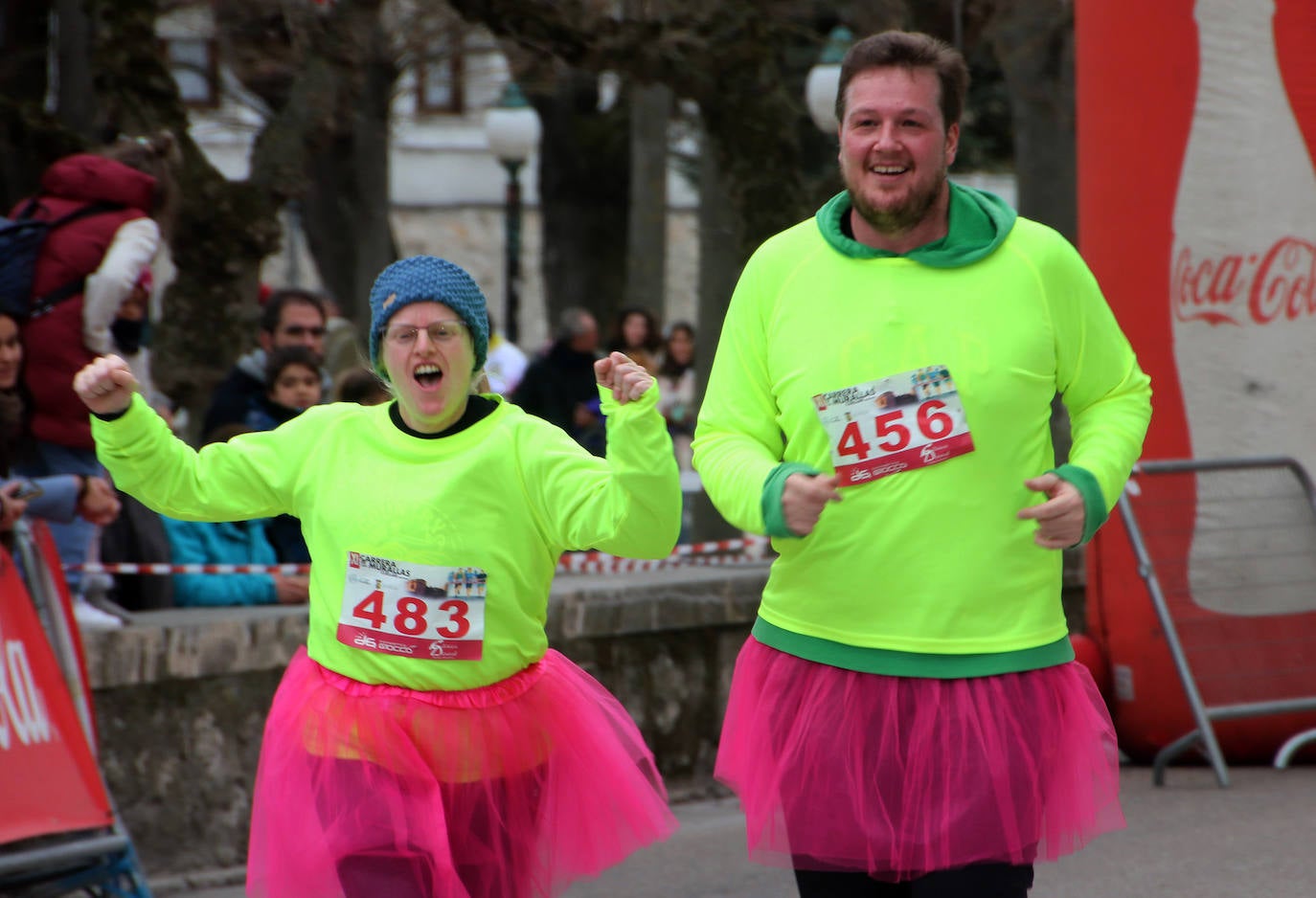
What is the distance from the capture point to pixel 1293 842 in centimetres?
603

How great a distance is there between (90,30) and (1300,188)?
770 centimetres

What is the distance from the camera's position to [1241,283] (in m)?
6.97

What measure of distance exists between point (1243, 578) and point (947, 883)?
3956 millimetres

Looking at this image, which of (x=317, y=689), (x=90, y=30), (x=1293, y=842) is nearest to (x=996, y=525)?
(x=317, y=689)

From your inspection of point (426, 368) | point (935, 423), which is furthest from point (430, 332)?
point (935, 423)

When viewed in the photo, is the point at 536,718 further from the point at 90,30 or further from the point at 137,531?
the point at 90,30

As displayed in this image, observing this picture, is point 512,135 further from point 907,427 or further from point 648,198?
point 907,427

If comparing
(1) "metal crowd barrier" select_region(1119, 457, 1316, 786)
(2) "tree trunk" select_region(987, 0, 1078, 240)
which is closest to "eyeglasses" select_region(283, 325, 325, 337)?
(1) "metal crowd barrier" select_region(1119, 457, 1316, 786)

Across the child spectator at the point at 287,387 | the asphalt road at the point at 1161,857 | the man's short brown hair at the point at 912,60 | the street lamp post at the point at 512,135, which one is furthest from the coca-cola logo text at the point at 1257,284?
the street lamp post at the point at 512,135

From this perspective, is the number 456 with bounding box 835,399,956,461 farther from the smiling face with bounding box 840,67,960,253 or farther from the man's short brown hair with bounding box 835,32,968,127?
the man's short brown hair with bounding box 835,32,968,127

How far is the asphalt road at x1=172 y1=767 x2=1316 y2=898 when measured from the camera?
18.7 feet

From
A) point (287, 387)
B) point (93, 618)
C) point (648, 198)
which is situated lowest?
point (648, 198)

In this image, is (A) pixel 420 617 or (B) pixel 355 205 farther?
(B) pixel 355 205

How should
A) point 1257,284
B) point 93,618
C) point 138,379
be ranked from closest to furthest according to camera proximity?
1. point 138,379
2. point 93,618
3. point 1257,284
